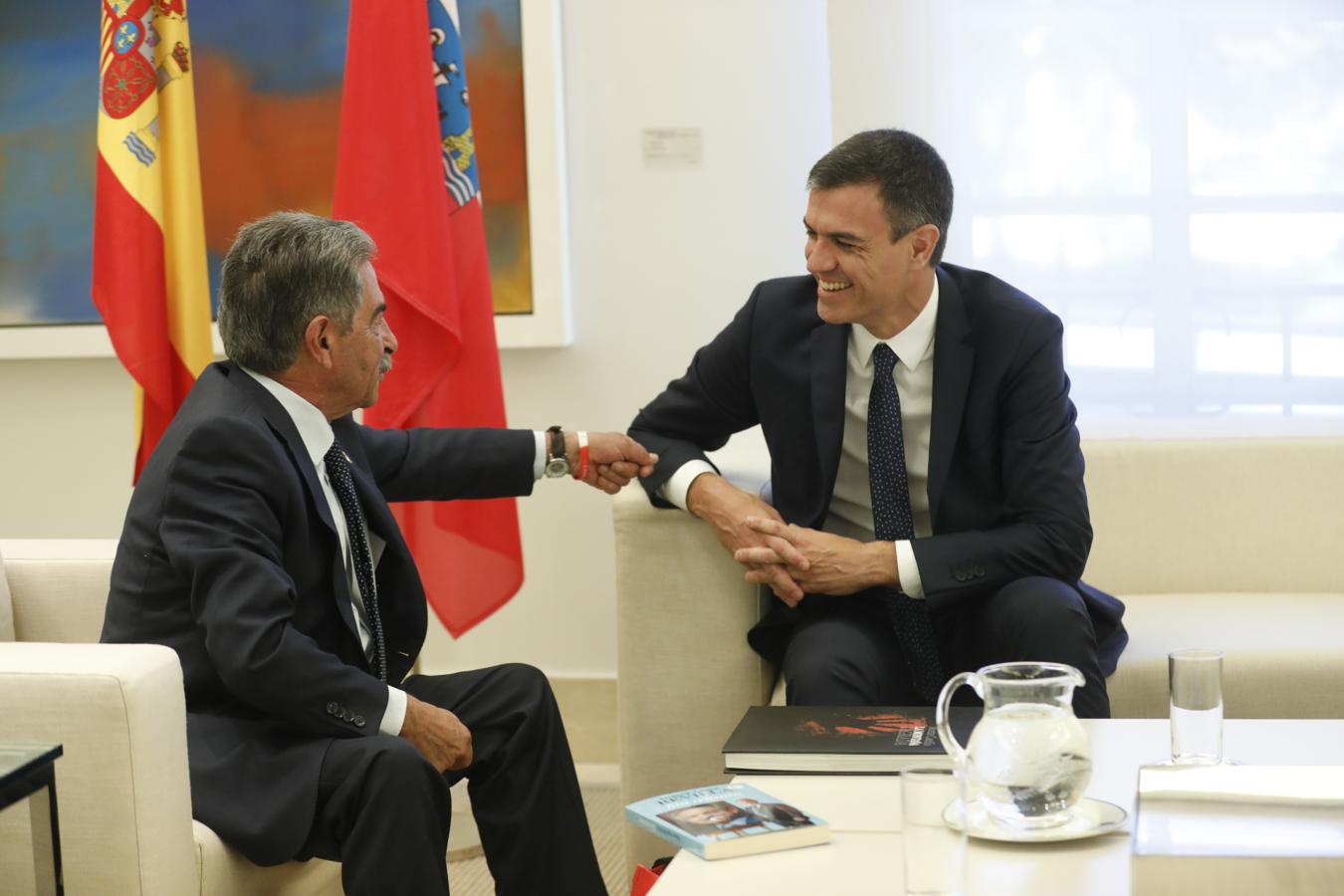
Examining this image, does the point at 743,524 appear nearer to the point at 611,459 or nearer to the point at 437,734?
the point at 611,459

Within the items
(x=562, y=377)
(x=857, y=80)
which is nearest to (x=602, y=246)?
(x=562, y=377)

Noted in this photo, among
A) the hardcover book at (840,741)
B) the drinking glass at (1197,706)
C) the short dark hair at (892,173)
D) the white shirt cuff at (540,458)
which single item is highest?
the short dark hair at (892,173)

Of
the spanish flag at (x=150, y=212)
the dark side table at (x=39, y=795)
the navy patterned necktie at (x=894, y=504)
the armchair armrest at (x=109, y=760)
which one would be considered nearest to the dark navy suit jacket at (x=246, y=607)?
the armchair armrest at (x=109, y=760)

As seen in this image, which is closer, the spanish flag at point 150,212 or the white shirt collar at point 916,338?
the white shirt collar at point 916,338

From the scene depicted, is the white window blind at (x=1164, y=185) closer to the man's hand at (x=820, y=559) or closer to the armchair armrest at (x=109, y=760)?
the man's hand at (x=820, y=559)

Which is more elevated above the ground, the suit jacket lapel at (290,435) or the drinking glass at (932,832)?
the suit jacket lapel at (290,435)

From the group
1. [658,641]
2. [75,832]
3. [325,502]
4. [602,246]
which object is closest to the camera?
[75,832]

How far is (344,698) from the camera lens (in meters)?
1.98

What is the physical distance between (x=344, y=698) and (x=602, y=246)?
7.21 ft

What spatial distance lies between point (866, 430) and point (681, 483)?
339 mm

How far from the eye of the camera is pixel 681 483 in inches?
103

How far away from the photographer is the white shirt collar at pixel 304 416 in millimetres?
2166

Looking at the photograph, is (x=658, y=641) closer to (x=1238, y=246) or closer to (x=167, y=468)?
(x=167, y=468)

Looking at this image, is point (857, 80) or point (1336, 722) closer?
point (1336, 722)
